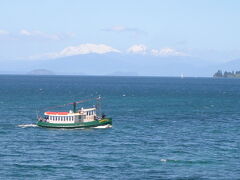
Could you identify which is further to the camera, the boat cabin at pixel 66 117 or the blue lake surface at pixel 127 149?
the boat cabin at pixel 66 117

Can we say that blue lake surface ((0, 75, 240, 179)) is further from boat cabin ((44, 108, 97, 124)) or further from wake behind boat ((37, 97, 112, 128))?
boat cabin ((44, 108, 97, 124))

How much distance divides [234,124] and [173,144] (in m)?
31.5

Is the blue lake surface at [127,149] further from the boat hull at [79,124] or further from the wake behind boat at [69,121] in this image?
the wake behind boat at [69,121]

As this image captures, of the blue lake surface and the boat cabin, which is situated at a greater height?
the boat cabin

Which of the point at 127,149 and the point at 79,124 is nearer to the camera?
the point at 127,149

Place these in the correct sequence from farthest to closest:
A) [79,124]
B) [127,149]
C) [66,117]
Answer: [66,117] → [79,124] → [127,149]

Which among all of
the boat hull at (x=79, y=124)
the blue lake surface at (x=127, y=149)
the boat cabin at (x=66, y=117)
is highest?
the boat cabin at (x=66, y=117)

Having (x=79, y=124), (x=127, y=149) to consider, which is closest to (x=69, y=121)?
(x=79, y=124)

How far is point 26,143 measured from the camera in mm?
87000

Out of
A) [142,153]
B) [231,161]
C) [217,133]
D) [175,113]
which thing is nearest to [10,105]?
[175,113]

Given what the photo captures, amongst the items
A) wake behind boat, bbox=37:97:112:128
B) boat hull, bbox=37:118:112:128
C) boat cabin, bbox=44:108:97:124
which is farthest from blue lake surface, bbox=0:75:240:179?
boat cabin, bbox=44:108:97:124

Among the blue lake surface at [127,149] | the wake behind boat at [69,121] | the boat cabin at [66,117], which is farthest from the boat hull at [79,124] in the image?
the blue lake surface at [127,149]

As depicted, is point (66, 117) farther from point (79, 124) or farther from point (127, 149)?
point (127, 149)

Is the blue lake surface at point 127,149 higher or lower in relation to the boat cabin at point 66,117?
lower
